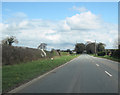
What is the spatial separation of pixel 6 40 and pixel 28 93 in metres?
29.4

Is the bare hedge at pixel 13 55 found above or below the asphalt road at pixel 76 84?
above

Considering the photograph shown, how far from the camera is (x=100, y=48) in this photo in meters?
155

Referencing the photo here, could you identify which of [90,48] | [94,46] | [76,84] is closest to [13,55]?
[76,84]

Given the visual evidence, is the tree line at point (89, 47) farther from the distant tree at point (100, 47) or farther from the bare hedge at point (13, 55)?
the bare hedge at point (13, 55)

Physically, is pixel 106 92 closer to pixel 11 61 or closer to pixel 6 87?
pixel 6 87

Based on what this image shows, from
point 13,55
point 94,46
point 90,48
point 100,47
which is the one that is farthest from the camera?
point 90,48

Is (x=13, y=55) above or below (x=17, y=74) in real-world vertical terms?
above

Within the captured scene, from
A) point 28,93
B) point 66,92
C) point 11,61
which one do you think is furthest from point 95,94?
point 11,61

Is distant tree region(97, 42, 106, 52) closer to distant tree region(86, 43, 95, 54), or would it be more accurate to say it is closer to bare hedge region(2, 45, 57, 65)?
distant tree region(86, 43, 95, 54)

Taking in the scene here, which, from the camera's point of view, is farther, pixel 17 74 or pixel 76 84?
pixel 17 74

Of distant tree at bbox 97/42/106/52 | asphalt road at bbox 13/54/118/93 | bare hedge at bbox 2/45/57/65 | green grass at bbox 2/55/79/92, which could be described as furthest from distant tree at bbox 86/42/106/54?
asphalt road at bbox 13/54/118/93

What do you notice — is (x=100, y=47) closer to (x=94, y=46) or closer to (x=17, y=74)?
(x=94, y=46)

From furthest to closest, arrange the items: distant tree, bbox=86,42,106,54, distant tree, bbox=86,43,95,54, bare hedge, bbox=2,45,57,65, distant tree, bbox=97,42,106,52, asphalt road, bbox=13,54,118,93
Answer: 1. distant tree, bbox=86,43,95,54
2. distant tree, bbox=86,42,106,54
3. distant tree, bbox=97,42,106,52
4. bare hedge, bbox=2,45,57,65
5. asphalt road, bbox=13,54,118,93

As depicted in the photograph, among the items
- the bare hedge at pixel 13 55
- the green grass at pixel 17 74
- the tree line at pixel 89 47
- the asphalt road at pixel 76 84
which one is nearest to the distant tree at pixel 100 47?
the tree line at pixel 89 47
